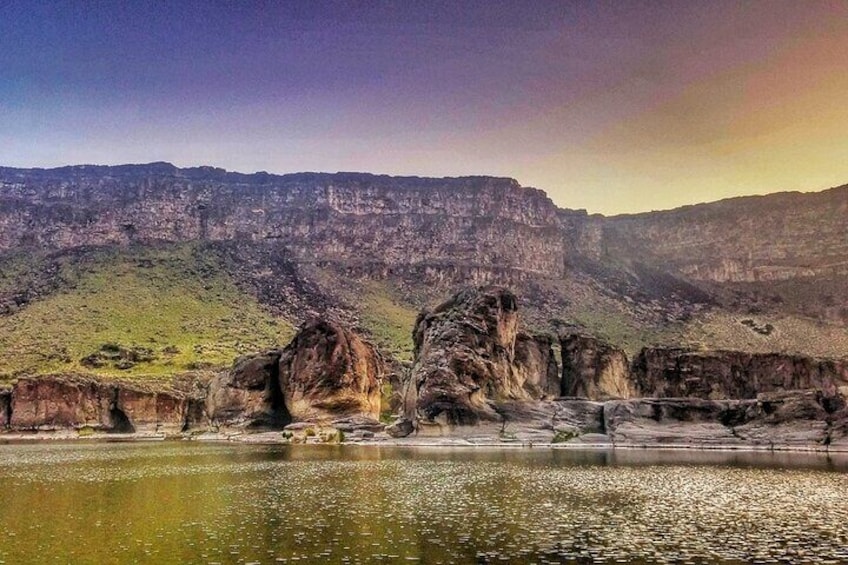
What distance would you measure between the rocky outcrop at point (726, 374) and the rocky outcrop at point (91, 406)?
2836 inches

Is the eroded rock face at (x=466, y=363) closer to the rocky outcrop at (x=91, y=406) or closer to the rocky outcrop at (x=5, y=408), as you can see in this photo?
the rocky outcrop at (x=91, y=406)

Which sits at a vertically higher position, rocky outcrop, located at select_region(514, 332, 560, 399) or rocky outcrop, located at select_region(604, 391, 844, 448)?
rocky outcrop, located at select_region(514, 332, 560, 399)

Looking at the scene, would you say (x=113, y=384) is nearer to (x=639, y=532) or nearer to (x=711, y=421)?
(x=711, y=421)

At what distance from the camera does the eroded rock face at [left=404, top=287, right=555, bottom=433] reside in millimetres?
78438

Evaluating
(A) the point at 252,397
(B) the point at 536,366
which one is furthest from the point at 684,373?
(A) the point at 252,397

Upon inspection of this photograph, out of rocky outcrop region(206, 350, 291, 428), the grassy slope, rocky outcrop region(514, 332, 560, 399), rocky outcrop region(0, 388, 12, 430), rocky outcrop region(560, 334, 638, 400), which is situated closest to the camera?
rocky outcrop region(514, 332, 560, 399)

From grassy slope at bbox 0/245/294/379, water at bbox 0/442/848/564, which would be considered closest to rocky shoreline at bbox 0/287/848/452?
water at bbox 0/442/848/564

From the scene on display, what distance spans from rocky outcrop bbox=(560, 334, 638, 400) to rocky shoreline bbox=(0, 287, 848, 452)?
19cm

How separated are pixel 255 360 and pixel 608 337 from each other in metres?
106

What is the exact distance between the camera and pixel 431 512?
33.1m

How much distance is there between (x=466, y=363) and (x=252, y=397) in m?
A: 35.6

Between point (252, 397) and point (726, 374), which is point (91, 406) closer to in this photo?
point (252, 397)

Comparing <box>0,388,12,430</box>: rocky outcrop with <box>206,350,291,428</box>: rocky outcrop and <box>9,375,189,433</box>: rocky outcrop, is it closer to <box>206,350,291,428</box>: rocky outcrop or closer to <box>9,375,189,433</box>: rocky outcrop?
<box>9,375,189,433</box>: rocky outcrop

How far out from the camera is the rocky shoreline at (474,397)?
7312 cm
